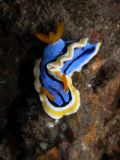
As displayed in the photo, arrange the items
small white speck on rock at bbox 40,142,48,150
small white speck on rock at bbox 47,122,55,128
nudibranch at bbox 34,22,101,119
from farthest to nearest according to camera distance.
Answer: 1. small white speck on rock at bbox 40,142,48,150
2. small white speck on rock at bbox 47,122,55,128
3. nudibranch at bbox 34,22,101,119

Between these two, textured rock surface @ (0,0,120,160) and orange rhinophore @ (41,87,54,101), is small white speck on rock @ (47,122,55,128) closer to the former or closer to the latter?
textured rock surface @ (0,0,120,160)

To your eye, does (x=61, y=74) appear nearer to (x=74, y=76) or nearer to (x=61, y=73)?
(x=61, y=73)

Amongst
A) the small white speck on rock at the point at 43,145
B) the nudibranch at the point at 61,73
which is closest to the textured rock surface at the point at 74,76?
the small white speck on rock at the point at 43,145

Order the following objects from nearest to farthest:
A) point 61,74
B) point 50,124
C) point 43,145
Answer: point 61,74 → point 50,124 → point 43,145

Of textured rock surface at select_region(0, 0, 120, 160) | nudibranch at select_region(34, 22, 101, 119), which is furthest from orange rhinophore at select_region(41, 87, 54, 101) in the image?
textured rock surface at select_region(0, 0, 120, 160)

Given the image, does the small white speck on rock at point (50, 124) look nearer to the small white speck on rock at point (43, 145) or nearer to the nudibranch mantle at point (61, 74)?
the nudibranch mantle at point (61, 74)

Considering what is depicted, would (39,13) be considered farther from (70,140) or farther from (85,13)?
(70,140)

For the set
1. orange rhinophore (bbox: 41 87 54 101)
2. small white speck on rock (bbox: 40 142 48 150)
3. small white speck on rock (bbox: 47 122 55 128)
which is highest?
orange rhinophore (bbox: 41 87 54 101)

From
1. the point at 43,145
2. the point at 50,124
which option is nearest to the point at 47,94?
the point at 50,124

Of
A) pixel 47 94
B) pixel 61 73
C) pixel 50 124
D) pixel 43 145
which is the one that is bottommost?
pixel 43 145
